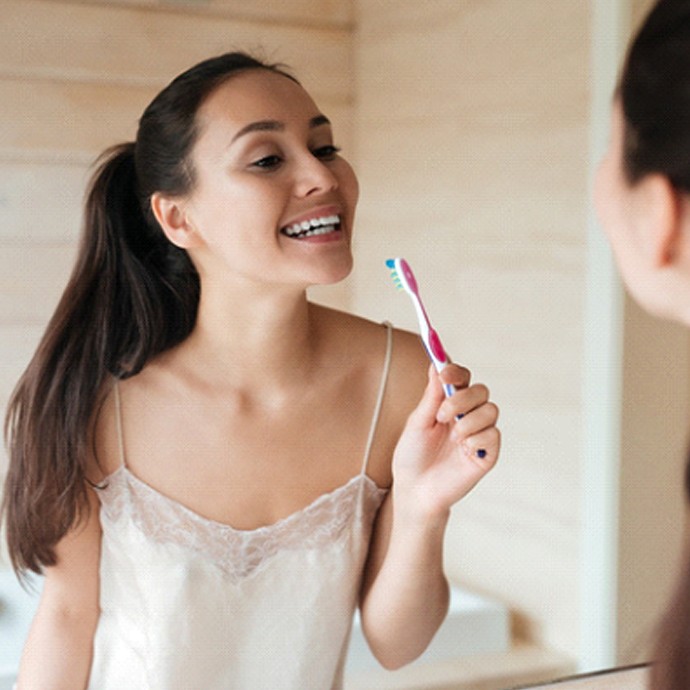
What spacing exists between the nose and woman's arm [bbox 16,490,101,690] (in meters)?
0.28

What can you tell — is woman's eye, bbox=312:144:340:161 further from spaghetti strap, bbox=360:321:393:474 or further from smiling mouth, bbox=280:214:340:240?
spaghetti strap, bbox=360:321:393:474

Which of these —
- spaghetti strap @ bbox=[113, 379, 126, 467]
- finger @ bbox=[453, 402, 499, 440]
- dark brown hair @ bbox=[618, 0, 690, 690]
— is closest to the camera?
dark brown hair @ bbox=[618, 0, 690, 690]

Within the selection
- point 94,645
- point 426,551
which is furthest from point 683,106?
point 94,645

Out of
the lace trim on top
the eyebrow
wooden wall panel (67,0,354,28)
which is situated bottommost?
the lace trim on top

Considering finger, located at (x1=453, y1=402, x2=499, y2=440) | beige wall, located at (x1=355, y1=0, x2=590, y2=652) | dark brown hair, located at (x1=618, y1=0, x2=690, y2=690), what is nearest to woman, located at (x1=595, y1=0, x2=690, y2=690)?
dark brown hair, located at (x1=618, y1=0, x2=690, y2=690)

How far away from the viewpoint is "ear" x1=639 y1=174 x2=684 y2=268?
450 millimetres

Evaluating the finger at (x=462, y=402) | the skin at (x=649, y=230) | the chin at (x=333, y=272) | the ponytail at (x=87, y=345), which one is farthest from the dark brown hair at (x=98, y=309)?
the skin at (x=649, y=230)

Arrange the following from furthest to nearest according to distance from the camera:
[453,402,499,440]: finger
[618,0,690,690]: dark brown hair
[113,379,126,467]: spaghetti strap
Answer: [113,379,126,467]: spaghetti strap
[453,402,499,440]: finger
[618,0,690,690]: dark brown hair

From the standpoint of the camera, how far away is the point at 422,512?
0.85 meters

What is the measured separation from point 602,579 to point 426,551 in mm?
246

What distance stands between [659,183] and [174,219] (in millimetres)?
439

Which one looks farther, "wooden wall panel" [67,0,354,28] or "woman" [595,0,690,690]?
"wooden wall panel" [67,0,354,28]

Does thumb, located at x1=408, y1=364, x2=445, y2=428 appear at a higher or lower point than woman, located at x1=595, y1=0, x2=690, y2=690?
lower

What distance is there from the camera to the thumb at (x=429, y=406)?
796 mm
